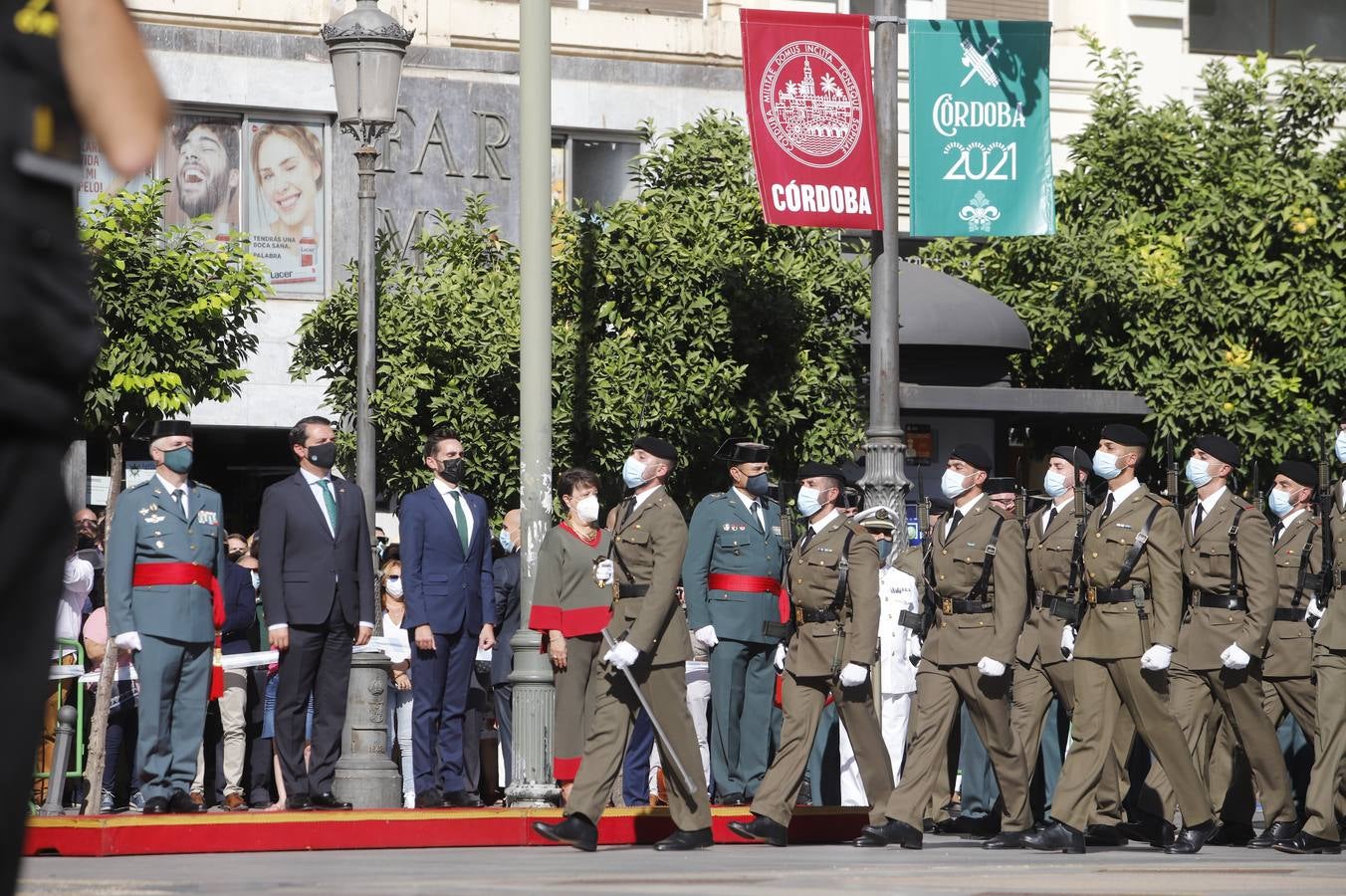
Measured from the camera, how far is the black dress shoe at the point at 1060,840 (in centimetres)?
1249

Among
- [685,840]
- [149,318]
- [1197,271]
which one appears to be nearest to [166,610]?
[685,840]

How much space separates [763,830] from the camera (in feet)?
41.2

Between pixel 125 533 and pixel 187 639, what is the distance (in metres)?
0.64

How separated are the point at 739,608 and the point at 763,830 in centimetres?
240

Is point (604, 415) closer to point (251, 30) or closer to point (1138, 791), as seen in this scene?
point (1138, 791)

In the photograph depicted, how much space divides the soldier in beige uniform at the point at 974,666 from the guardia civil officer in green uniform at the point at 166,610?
3.65 meters

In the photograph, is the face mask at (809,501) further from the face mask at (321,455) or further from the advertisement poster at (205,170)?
the advertisement poster at (205,170)

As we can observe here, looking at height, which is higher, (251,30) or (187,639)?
(251,30)

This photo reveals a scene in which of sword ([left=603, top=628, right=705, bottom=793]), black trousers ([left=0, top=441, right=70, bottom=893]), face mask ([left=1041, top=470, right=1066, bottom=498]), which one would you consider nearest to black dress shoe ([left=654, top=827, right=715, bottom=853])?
sword ([left=603, top=628, right=705, bottom=793])

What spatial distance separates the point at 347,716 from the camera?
43.9 feet

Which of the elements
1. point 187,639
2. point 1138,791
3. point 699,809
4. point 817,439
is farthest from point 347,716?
point 817,439

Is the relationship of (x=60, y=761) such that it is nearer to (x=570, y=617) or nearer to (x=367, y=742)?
(x=367, y=742)

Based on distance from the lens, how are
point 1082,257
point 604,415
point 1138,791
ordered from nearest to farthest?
point 1138,791
point 604,415
point 1082,257

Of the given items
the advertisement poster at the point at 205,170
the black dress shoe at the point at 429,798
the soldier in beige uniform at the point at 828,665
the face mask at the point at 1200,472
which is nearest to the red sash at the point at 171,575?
the black dress shoe at the point at 429,798
